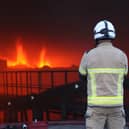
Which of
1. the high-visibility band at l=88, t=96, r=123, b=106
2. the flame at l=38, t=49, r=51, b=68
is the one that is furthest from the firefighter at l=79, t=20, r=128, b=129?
the flame at l=38, t=49, r=51, b=68

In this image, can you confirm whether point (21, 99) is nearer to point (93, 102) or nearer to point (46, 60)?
point (46, 60)

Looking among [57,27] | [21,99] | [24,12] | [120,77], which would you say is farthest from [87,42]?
[120,77]

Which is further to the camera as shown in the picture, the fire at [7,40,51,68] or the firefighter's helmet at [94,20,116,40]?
the fire at [7,40,51,68]

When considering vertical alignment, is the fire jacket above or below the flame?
below

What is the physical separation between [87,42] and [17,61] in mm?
1823

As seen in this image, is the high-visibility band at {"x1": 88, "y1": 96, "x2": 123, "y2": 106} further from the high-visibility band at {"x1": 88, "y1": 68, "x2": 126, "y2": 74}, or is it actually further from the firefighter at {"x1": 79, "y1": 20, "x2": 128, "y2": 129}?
the high-visibility band at {"x1": 88, "y1": 68, "x2": 126, "y2": 74}

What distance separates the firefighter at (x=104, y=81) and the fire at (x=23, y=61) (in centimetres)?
866

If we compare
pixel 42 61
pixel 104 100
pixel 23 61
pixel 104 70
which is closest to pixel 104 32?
pixel 104 70

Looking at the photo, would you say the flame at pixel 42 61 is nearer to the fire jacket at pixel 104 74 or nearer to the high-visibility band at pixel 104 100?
the fire jacket at pixel 104 74

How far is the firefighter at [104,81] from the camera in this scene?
545cm

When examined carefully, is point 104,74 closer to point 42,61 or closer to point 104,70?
point 104,70

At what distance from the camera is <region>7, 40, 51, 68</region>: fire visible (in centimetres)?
1419

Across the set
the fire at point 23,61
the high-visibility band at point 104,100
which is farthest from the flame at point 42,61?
the high-visibility band at point 104,100

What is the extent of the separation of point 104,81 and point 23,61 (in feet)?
29.7
